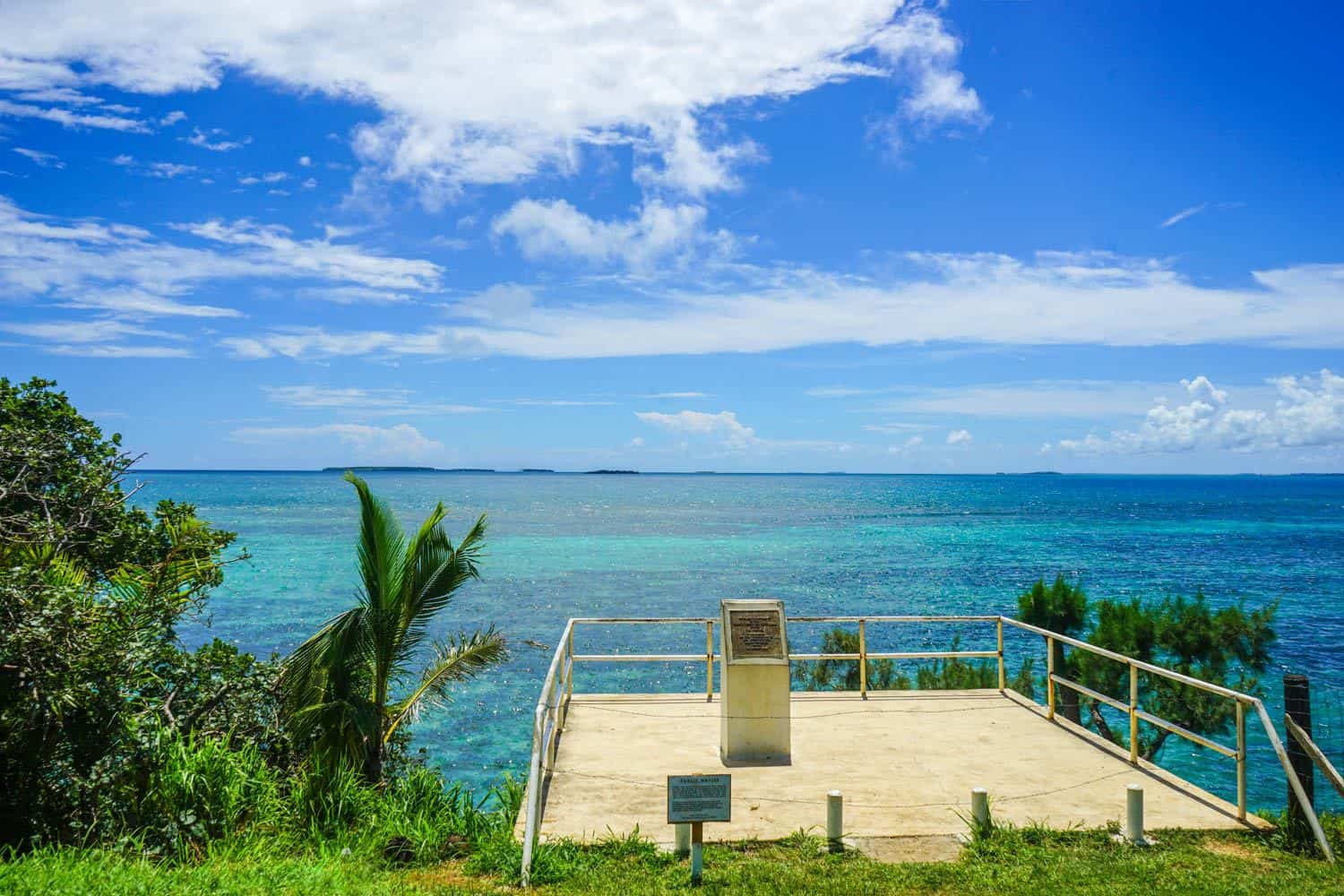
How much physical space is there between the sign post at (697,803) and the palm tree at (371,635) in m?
4.35

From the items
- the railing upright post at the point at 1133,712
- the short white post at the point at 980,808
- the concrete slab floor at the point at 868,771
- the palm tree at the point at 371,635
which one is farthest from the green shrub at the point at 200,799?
the railing upright post at the point at 1133,712

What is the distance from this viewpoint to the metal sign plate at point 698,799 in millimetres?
6809

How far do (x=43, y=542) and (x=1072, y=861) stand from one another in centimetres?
1052

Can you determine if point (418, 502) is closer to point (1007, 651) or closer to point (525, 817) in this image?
point (1007, 651)

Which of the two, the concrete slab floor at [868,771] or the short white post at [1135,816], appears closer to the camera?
the short white post at [1135,816]

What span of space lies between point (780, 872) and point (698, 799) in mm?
866

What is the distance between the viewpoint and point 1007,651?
28.6 m

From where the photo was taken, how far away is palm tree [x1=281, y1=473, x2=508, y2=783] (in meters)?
10.7

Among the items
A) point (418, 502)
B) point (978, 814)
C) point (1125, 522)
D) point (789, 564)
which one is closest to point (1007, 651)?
point (978, 814)

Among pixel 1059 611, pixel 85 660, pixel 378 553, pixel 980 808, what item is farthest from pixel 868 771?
pixel 1059 611

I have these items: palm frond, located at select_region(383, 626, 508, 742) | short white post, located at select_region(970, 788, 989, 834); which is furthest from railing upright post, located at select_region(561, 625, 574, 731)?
short white post, located at select_region(970, 788, 989, 834)

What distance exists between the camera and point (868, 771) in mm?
9633

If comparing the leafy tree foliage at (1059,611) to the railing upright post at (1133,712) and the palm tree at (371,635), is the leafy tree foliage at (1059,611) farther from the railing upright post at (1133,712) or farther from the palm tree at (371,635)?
the palm tree at (371,635)

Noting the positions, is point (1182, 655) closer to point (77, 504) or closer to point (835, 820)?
point (835, 820)
